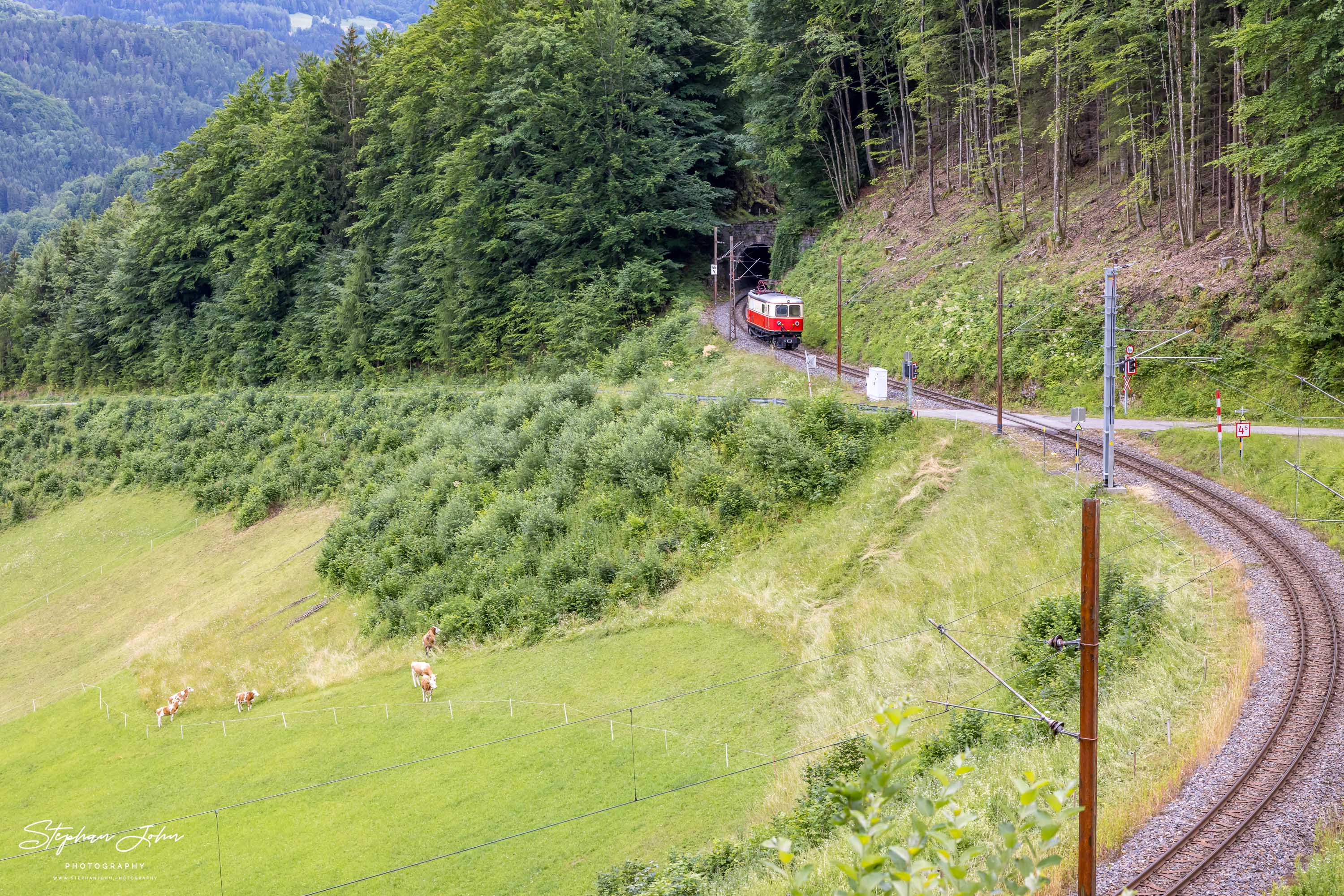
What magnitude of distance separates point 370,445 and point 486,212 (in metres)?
16.3

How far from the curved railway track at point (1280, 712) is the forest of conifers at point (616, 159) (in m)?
7.78

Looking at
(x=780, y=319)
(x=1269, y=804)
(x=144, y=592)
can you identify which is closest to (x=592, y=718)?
(x=1269, y=804)

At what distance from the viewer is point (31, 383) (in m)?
85.2

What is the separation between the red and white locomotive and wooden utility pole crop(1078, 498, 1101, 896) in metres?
36.6

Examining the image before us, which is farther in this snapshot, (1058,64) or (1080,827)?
(1058,64)

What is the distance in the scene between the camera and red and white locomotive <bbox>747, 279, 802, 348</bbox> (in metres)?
44.9

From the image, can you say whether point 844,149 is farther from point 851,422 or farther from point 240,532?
point 240,532

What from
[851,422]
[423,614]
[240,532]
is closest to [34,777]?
[423,614]

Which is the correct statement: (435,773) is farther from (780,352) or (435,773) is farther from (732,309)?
(732,309)

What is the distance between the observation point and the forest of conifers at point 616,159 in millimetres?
31516

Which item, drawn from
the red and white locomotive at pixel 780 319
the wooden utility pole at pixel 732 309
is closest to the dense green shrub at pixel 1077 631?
the red and white locomotive at pixel 780 319

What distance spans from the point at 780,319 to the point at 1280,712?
1303 inches

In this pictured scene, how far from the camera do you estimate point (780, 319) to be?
1770 inches

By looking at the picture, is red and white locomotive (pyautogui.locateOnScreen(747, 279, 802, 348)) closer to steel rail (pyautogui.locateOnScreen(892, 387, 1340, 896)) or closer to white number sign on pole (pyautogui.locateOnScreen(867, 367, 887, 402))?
white number sign on pole (pyautogui.locateOnScreen(867, 367, 887, 402))
